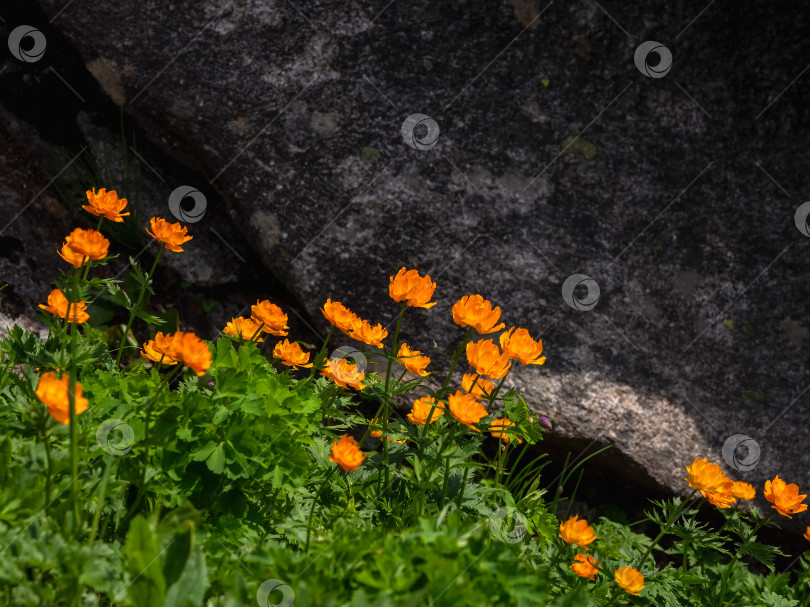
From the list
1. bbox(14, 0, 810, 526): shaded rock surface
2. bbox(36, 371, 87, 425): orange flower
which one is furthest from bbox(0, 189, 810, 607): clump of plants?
bbox(14, 0, 810, 526): shaded rock surface

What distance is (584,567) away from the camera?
1.98 meters

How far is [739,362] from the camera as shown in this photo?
312cm

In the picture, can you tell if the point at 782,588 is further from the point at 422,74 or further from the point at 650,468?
the point at 422,74

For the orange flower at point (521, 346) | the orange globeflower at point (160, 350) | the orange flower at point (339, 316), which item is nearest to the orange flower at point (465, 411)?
the orange flower at point (521, 346)

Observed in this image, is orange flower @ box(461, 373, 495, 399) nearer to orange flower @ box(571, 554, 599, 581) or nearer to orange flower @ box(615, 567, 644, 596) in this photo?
orange flower @ box(571, 554, 599, 581)

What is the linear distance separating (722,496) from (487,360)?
95 centimetres

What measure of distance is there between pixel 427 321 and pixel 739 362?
1463mm

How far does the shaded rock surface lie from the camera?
120 inches

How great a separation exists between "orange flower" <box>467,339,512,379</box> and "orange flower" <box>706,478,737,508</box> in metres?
0.84

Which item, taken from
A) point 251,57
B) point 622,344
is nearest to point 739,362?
point 622,344

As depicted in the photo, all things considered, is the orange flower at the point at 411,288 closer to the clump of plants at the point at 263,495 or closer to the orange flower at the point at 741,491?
the clump of plants at the point at 263,495

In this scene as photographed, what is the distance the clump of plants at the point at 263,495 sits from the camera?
1.32m

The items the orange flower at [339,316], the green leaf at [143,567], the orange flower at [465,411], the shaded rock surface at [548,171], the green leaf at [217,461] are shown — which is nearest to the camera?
the green leaf at [143,567]

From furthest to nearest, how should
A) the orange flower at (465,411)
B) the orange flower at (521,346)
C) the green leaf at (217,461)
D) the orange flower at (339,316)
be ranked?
the orange flower at (339,316) → the orange flower at (521,346) → the orange flower at (465,411) → the green leaf at (217,461)
